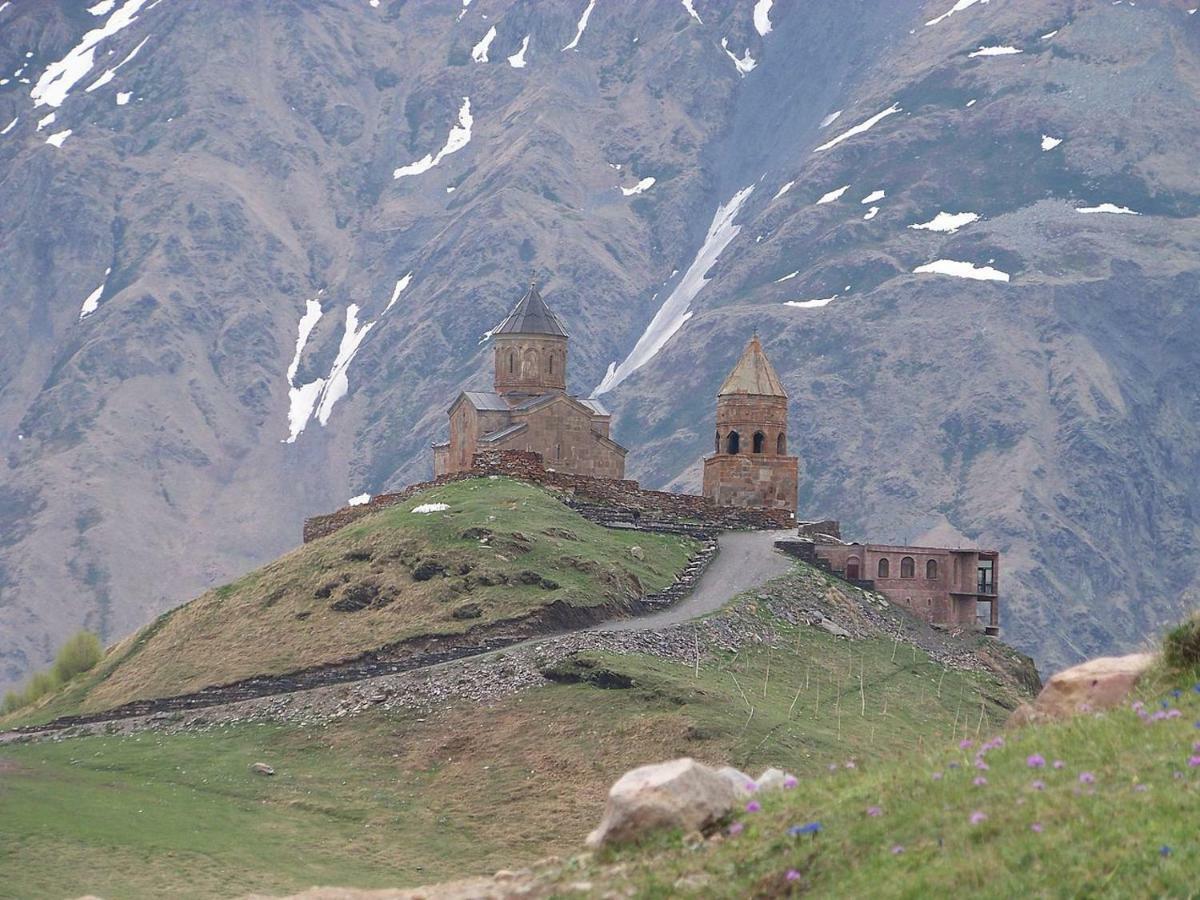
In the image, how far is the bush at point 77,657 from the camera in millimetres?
63206

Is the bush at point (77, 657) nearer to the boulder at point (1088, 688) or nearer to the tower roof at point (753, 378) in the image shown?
the tower roof at point (753, 378)

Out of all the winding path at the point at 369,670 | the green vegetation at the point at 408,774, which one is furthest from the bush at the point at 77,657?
the green vegetation at the point at 408,774

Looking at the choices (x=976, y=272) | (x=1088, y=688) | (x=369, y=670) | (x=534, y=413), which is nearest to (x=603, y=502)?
(x=534, y=413)

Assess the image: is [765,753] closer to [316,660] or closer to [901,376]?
[316,660]

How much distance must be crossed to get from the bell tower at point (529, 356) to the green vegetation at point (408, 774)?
109ft

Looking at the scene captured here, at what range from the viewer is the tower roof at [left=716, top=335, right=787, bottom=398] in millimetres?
76188

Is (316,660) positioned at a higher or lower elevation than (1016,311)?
lower

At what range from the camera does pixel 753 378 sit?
7662 cm

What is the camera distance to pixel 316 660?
50250 mm

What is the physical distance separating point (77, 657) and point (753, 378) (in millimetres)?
27334

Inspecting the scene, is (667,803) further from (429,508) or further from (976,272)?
(976,272)

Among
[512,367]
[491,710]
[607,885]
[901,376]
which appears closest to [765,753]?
[491,710]

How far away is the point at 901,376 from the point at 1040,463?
18.9m

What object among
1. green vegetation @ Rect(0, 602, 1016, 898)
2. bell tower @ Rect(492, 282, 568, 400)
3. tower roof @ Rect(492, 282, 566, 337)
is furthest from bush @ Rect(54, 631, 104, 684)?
tower roof @ Rect(492, 282, 566, 337)
